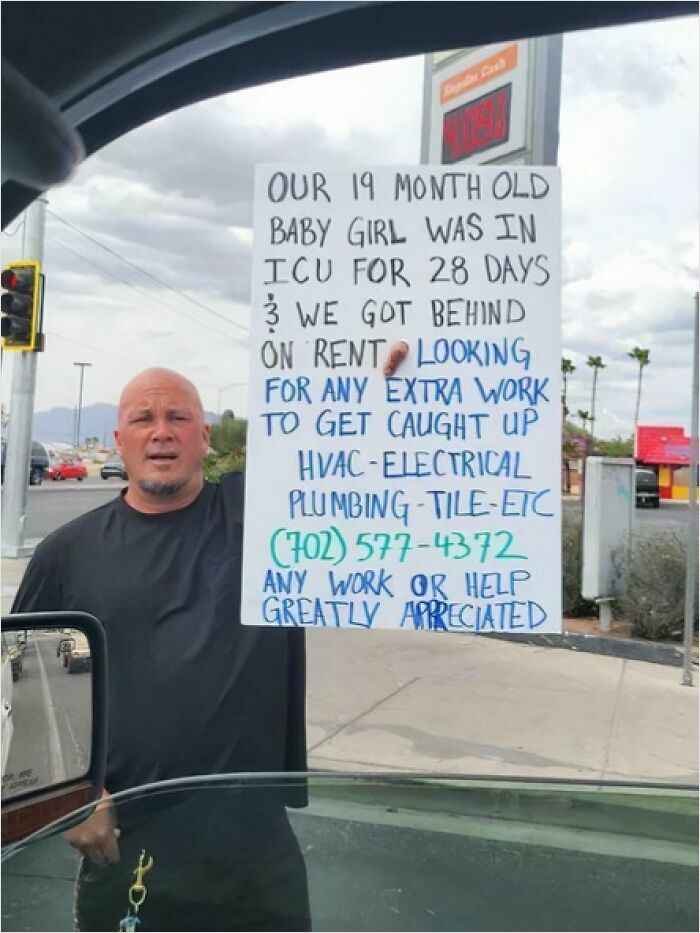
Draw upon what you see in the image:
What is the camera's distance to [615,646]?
6.71 m

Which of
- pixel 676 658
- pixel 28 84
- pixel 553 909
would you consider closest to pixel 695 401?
pixel 676 658

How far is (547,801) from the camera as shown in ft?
7.59

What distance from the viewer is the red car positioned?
2.87m

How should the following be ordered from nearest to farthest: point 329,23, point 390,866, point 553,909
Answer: point 329,23, point 553,909, point 390,866

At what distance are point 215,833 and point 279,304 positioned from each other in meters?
1.34

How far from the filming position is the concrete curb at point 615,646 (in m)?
6.58

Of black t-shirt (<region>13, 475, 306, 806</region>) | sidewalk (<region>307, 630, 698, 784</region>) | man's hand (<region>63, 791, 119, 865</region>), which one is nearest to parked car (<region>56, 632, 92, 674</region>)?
man's hand (<region>63, 791, 119, 865</region>)

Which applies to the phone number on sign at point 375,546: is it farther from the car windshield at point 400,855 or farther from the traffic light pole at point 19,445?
the traffic light pole at point 19,445

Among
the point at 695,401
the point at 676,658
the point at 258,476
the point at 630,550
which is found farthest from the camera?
the point at 630,550

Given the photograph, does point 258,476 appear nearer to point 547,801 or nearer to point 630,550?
point 547,801

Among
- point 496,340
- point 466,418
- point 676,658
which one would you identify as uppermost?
point 496,340

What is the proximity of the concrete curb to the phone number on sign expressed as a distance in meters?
4.58

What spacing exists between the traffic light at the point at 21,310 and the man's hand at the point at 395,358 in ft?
4.39

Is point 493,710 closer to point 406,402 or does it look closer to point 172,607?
point 172,607
